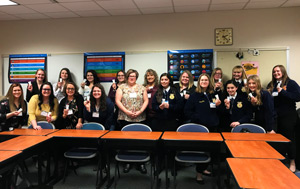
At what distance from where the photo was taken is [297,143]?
3465 millimetres

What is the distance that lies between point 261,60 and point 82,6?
12.4 ft

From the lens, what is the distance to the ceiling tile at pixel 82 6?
409cm

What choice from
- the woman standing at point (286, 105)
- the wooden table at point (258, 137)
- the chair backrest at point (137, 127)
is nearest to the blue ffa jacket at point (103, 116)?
the chair backrest at point (137, 127)

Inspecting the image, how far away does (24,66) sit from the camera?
517cm

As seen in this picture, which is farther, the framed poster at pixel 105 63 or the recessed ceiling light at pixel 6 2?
the framed poster at pixel 105 63

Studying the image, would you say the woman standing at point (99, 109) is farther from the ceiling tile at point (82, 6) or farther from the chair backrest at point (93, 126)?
the ceiling tile at point (82, 6)

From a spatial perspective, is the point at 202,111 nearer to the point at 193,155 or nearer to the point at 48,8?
the point at 193,155

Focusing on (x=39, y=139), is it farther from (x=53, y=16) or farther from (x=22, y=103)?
(x=53, y=16)

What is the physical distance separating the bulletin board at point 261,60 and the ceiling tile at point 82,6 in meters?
2.64

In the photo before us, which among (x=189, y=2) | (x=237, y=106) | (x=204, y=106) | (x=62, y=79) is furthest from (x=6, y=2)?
(x=237, y=106)

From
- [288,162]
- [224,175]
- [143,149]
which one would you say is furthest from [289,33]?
[143,149]

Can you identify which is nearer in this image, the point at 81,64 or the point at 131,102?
the point at 131,102

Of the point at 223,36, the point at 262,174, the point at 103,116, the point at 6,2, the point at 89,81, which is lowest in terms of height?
the point at 262,174

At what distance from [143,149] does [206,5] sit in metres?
3.05
